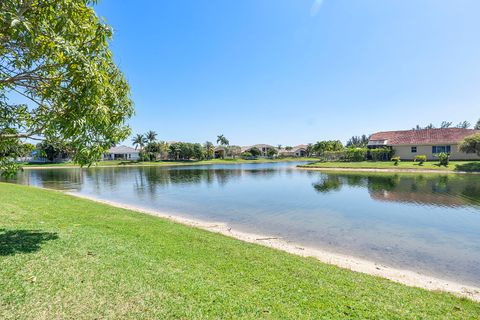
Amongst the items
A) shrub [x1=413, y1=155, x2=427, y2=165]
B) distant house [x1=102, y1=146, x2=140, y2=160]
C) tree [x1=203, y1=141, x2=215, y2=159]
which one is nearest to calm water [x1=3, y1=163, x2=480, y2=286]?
shrub [x1=413, y1=155, x2=427, y2=165]

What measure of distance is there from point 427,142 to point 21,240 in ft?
185

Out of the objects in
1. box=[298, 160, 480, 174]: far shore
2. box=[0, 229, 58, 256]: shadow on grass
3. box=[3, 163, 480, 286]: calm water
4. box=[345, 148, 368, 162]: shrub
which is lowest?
box=[3, 163, 480, 286]: calm water

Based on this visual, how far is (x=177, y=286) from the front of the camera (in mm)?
4766

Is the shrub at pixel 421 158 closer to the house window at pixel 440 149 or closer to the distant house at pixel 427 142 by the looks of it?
the house window at pixel 440 149

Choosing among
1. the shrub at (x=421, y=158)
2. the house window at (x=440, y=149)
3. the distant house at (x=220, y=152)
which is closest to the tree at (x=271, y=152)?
the distant house at (x=220, y=152)

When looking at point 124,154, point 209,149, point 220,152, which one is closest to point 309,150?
point 220,152

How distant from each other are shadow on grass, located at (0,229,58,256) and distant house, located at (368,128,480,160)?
5363 centimetres

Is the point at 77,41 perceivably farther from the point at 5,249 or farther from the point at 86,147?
the point at 5,249

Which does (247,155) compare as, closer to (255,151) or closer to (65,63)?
(255,151)

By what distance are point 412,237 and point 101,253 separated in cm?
A: 1176

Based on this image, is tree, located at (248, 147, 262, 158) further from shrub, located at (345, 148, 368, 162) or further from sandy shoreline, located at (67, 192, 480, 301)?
sandy shoreline, located at (67, 192, 480, 301)

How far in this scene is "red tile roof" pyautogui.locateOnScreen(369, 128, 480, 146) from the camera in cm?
4427

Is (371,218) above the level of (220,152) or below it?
below

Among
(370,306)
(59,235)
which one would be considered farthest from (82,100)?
(370,306)
